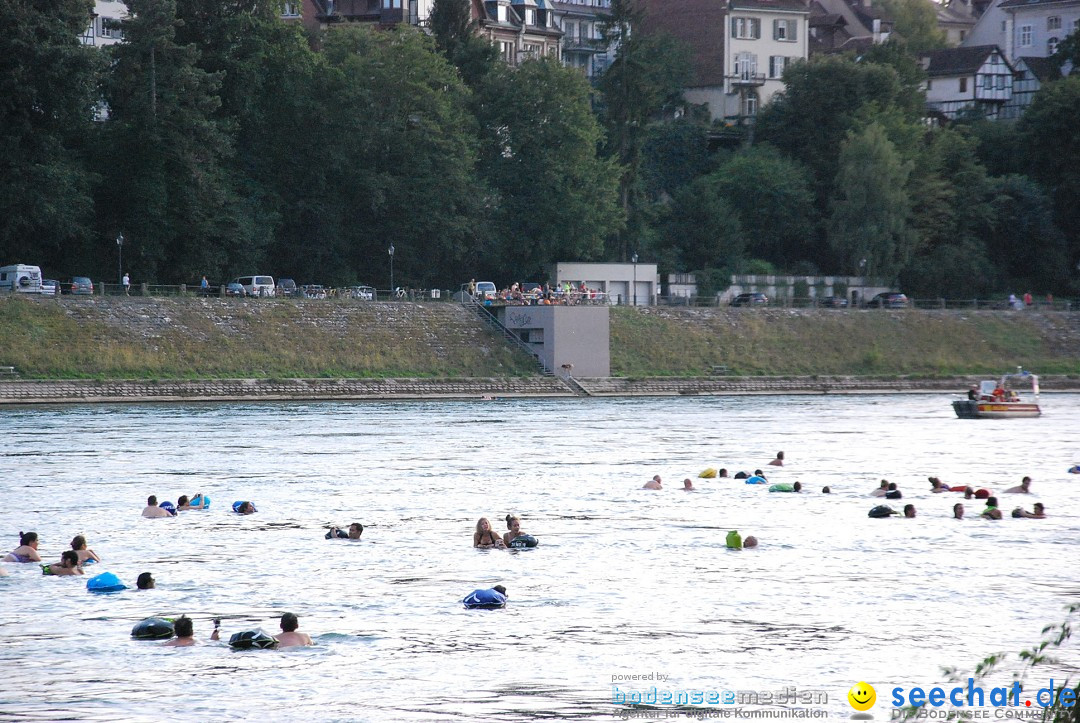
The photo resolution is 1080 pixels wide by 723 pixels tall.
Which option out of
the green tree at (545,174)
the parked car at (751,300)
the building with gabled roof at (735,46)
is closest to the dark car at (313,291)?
the green tree at (545,174)

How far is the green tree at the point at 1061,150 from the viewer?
4269 inches

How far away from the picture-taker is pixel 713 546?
105 ft

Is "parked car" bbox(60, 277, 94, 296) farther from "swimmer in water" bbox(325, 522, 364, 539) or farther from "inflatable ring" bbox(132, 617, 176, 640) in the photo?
"inflatable ring" bbox(132, 617, 176, 640)

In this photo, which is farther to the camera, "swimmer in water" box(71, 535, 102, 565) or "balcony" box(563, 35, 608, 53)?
"balcony" box(563, 35, 608, 53)

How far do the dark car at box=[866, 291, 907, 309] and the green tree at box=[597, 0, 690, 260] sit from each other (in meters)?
15.8

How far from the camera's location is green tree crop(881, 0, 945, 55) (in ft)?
510

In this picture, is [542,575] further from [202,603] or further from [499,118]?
[499,118]

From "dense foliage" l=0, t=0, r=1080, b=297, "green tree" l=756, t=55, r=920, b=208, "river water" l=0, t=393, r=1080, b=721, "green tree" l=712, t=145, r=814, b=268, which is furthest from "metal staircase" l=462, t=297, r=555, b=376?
"green tree" l=756, t=55, r=920, b=208

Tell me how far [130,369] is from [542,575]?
45879mm

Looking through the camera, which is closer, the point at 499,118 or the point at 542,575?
the point at 542,575

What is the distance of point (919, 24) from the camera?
6255 inches

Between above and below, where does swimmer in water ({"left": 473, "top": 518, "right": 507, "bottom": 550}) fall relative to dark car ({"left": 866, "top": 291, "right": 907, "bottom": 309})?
below

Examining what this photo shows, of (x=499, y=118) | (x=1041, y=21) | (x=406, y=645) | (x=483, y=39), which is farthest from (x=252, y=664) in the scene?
(x=1041, y=21)

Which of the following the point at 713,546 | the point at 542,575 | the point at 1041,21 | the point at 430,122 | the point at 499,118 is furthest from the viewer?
the point at 1041,21
